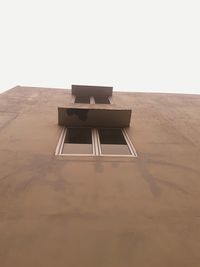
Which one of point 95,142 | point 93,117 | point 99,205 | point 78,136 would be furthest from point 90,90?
point 99,205

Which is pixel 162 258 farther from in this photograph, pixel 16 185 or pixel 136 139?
pixel 136 139

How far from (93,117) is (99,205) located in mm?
3449

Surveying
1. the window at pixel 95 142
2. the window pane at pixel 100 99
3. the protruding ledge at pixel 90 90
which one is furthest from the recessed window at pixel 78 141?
the protruding ledge at pixel 90 90

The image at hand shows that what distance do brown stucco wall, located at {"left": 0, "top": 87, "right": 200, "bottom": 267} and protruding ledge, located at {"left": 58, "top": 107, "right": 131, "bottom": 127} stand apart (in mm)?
824

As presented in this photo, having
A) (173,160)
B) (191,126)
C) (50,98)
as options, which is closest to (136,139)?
(173,160)

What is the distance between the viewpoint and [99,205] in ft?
9.17

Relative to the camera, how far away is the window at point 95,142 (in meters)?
4.46

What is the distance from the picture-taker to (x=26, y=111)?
23.7 feet

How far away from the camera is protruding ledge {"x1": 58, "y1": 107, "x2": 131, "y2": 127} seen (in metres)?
5.83

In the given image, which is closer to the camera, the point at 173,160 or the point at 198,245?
the point at 198,245

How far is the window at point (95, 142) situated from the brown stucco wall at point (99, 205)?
24 centimetres

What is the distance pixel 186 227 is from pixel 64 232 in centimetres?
154

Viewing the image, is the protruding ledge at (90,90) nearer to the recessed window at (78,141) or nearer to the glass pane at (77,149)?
the recessed window at (78,141)

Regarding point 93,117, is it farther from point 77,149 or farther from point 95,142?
point 77,149
